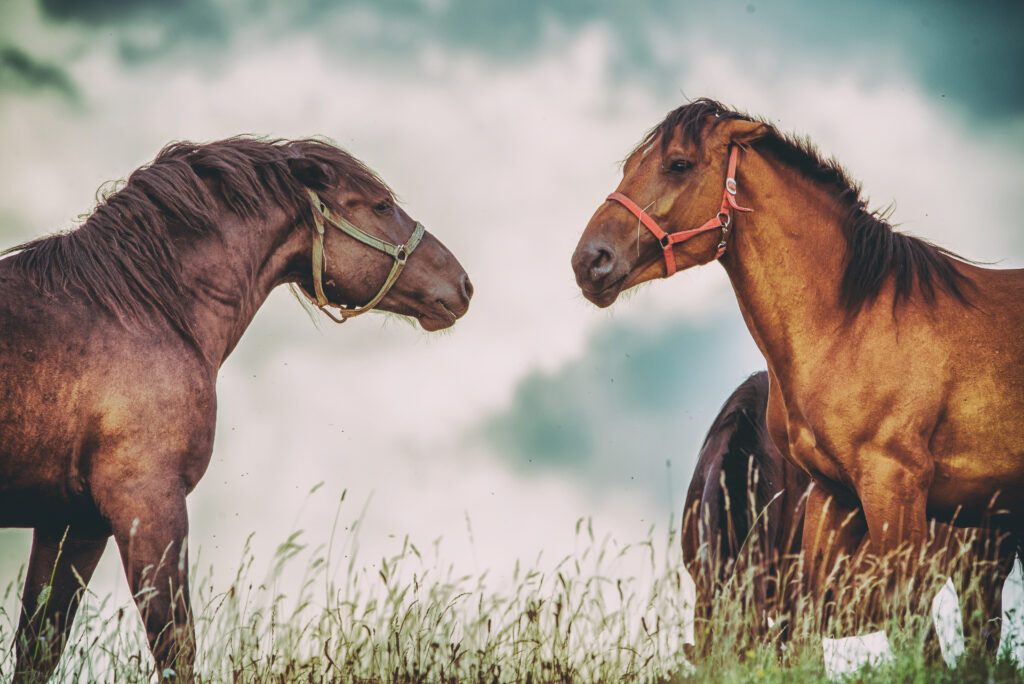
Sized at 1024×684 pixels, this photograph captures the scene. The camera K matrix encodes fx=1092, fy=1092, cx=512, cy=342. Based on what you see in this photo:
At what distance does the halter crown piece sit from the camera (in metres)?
6.05

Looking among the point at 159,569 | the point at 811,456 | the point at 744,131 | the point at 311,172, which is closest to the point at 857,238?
the point at 744,131

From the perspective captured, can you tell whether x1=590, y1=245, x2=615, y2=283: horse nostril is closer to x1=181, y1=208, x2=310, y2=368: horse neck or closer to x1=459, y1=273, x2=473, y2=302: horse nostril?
x1=459, y1=273, x2=473, y2=302: horse nostril

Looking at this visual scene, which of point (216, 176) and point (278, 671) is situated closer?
point (278, 671)

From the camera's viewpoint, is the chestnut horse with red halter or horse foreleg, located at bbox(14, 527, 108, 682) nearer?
horse foreleg, located at bbox(14, 527, 108, 682)

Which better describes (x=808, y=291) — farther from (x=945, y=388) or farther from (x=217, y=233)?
(x=217, y=233)

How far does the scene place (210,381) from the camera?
5.39 meters

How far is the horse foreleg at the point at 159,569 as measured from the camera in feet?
16.1

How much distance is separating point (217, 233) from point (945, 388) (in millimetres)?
3916

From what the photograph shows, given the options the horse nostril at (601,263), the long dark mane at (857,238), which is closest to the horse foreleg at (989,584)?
the long dark mane at (857,238)

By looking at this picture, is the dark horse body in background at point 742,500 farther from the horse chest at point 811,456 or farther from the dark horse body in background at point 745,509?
the horse chest at point 811,456

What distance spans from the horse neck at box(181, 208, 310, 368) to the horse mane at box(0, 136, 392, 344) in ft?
0.21

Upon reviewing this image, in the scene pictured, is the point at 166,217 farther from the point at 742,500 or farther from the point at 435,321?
the point at 742,500

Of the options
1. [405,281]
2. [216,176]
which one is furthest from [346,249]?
[216,176]

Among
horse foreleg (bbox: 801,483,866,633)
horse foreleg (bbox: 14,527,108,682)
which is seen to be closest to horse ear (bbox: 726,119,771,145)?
horse foreleg (bbox: 801,483,866,633)
